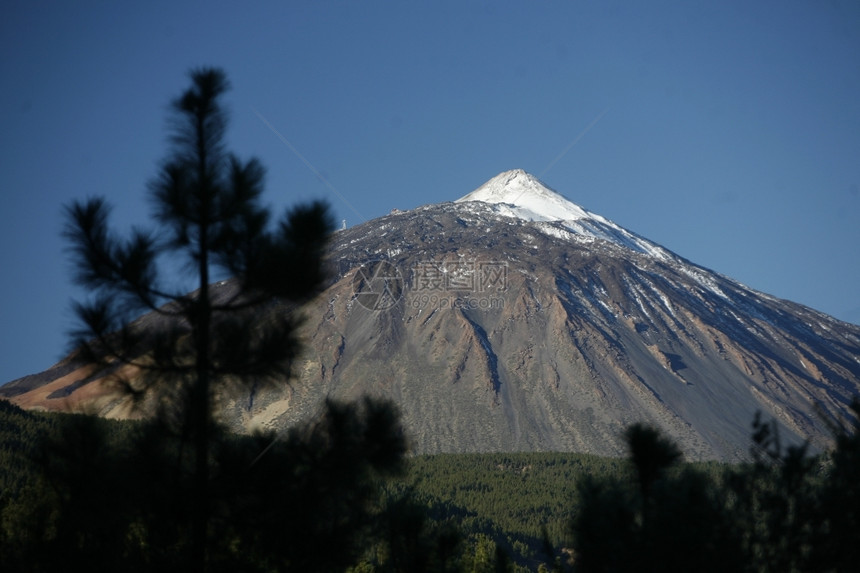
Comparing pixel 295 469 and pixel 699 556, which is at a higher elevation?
pixel 295 469

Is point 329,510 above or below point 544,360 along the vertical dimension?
below

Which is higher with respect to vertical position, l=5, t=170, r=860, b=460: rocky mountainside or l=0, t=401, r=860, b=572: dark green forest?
l=5, t=170, r=860, b=460: rocky mountainside

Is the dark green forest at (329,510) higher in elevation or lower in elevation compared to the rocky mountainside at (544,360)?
lower

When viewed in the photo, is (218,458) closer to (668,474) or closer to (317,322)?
(668,474)

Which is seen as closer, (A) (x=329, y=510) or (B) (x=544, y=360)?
(A) (x=329, y=510)

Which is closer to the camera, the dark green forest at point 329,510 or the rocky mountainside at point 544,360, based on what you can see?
the dark green forest at point 329,510

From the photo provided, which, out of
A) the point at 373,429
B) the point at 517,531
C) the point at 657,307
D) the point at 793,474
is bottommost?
the point at 793,474

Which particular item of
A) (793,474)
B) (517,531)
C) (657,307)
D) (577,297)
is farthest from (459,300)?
(793,474)

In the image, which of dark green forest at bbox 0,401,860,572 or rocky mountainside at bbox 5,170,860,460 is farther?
rocky mountainside at bbox 5,170,860,460
